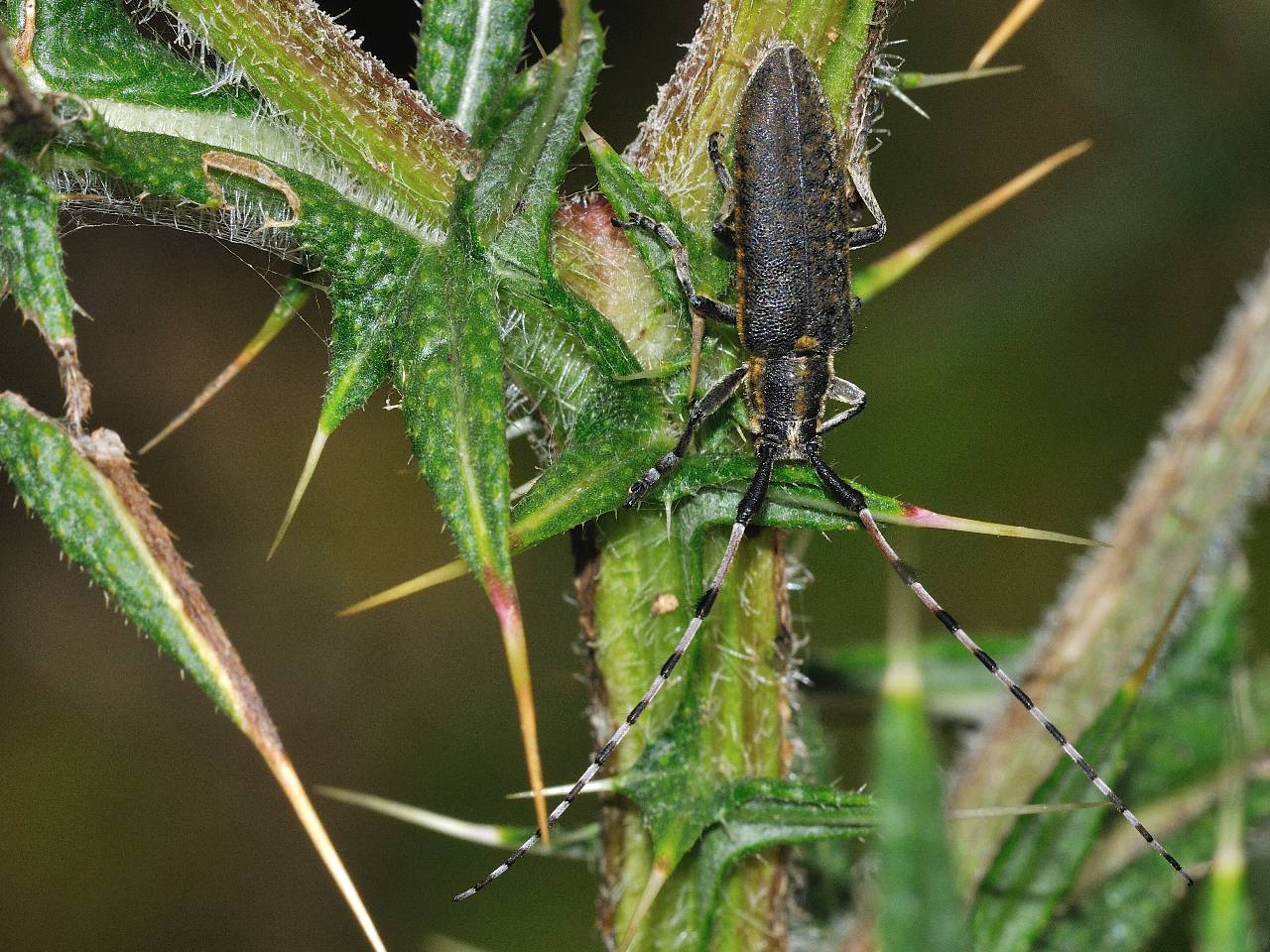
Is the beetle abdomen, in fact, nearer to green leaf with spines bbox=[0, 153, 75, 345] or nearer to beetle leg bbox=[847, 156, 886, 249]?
beetle leg bbox=[847, 156, 886, 249]

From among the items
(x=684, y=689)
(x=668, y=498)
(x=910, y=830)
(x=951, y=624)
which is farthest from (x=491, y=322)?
(x=951, y=624)

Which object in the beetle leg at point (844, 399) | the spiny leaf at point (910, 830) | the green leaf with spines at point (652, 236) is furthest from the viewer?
the beetle leg at point (844, 399)

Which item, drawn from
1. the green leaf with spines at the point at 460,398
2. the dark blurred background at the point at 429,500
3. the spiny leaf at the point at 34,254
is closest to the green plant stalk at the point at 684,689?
the green leaf with spines at the point at 460,398

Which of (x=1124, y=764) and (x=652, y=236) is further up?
(x=652, y=236)

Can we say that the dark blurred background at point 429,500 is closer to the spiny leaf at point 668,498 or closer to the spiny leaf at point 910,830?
the spiny leaf at point 668,498

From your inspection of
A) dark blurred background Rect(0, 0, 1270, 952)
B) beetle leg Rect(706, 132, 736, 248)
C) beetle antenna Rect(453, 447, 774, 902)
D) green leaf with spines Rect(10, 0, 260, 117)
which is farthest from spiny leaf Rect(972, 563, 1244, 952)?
dark blurred background Rect(0, 0, 1270, 952)

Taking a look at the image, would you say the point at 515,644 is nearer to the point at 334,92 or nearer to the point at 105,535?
the point at 105,535
